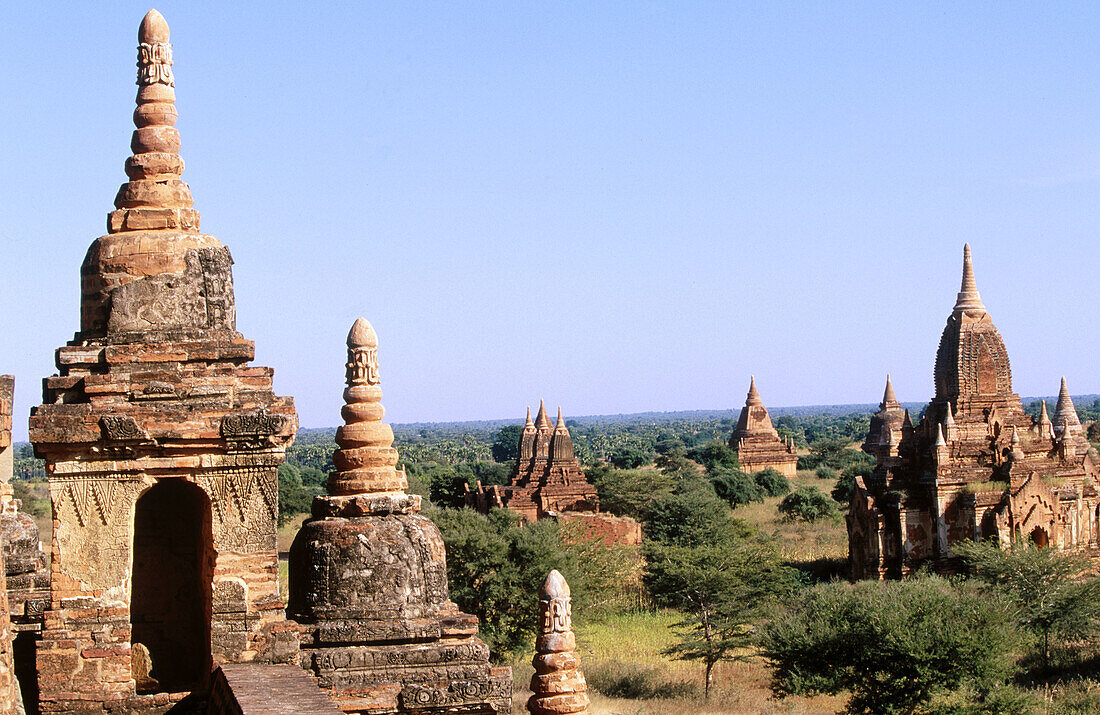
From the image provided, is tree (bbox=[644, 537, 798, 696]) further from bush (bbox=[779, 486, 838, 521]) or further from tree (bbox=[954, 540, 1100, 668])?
bush (bbox=[779, 486, 838, 521])

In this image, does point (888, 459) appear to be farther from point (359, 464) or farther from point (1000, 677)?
point (359, 464)

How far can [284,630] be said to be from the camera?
272 inches

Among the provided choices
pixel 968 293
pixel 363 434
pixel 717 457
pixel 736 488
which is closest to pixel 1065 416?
pixel 968 293

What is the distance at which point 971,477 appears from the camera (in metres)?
30.3

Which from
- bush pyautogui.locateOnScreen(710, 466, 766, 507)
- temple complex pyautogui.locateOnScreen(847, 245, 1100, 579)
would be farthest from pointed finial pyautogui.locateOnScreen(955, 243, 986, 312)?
bush pyautogui.locateOnScreen(710, 466, 766, 507)

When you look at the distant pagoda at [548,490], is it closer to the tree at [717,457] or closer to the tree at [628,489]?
the tree at [628,489]

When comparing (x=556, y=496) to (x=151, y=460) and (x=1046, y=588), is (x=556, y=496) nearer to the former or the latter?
(x=1046, y=588)

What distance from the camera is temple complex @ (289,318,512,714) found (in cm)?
780

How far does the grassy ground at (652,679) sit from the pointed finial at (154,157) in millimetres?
11527

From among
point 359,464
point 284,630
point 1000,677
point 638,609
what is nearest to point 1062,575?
point 1000,677

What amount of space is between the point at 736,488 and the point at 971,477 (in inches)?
994

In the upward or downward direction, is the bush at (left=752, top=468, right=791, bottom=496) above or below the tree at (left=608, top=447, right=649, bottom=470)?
below

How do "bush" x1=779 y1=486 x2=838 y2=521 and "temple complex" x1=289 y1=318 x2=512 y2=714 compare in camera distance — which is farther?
"bush" x1=779 y1=486 x2=838 y2=521

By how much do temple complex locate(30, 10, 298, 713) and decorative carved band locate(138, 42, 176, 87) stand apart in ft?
3.10
